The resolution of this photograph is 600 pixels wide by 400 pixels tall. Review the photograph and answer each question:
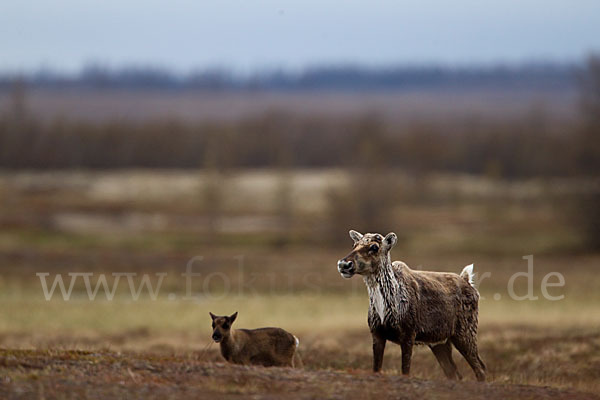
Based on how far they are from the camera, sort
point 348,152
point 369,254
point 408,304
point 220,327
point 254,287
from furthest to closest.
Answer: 1. point 348,152
2. point 254,287
3. point 220,327
4. point 408,304
5. point 369,254

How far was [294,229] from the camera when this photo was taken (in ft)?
257

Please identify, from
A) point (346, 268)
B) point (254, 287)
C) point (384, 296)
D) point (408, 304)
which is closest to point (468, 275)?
point (408, 304)

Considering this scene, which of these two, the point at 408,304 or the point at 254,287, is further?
the point at 254,287

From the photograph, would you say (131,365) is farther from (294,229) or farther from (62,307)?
(294,229)

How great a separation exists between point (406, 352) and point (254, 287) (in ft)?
110

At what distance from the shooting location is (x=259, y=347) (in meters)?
13.4

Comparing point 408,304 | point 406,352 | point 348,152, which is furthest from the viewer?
point 348,152

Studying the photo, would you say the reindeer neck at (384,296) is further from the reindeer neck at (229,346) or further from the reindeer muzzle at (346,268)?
the reindeer neck at (229,346)

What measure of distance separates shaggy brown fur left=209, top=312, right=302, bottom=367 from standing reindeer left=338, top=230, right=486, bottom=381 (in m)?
1.91

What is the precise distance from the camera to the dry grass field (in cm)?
1132

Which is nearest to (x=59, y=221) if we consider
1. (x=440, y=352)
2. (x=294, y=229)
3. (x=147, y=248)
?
(x=147, y=248)

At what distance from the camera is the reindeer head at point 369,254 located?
38.8 ft

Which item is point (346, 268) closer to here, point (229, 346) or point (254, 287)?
point (229, 346)

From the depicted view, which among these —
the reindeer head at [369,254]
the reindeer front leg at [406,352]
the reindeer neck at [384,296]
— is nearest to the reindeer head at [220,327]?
the reindeer head at [369,254]
